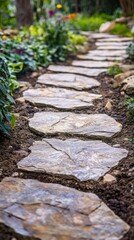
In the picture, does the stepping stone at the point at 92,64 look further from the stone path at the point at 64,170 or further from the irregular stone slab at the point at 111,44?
the irregular stone slab at the point at 111,44

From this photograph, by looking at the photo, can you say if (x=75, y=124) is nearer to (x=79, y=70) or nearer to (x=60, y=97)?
(x=60, y=97)

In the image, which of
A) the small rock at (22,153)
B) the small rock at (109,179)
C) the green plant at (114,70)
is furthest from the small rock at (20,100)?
the small rock at (109,179)

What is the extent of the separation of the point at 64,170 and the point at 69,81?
195 cm

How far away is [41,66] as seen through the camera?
14.0 ft

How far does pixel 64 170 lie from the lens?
5.63 ft

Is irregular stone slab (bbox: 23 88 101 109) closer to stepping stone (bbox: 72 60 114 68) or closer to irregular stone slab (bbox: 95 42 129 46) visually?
stepping stone (bbox: 72 60 114 68)

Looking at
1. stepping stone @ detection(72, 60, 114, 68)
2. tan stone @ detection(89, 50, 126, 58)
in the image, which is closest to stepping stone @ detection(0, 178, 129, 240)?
stepping stone @ detection(72, 60, 114, 68)

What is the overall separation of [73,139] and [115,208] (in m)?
0.76

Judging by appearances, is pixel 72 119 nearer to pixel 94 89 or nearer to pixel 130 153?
pixel 130 153

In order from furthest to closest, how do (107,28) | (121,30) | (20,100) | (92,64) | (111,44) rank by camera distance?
(107,28)
(121,30)
(111,44)
(92,64)
(20,100)

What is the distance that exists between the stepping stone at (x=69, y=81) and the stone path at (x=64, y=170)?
4.9 inches

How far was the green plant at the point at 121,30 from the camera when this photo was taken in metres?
7.52

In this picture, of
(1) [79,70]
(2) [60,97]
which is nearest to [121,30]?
(1) [79,70]

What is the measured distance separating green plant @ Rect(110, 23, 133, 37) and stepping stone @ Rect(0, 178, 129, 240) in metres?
6.24
